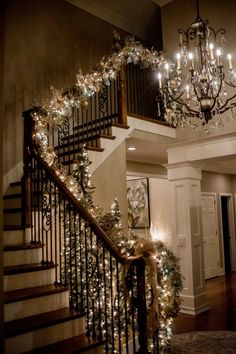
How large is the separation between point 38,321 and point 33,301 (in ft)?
0.74

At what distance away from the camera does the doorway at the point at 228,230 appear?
10.3 metres

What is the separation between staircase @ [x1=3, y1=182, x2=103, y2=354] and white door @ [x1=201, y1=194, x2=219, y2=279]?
260 inches

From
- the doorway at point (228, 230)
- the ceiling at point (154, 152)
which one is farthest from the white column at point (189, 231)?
the doorway at point (228, 230)

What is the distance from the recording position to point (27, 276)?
3387 mm

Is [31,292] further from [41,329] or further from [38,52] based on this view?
[38,52]

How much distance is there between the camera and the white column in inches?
243

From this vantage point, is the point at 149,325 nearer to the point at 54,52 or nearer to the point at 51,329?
the point at 51,329

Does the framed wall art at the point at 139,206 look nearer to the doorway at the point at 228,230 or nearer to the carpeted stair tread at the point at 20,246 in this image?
the doorway at the point at 228,230

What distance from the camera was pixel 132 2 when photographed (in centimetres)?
740

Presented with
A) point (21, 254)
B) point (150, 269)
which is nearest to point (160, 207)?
point (21, 254)

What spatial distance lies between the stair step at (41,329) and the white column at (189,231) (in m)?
3.38

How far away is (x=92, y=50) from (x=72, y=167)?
3741 millimetres

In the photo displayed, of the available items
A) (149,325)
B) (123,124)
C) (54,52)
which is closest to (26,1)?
(54,52)

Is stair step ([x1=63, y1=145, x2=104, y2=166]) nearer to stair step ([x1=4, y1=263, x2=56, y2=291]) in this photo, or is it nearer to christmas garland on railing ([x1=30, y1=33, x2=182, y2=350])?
christmas garland on railing ([x1=30, y1=33, x2=182, y2=350])
